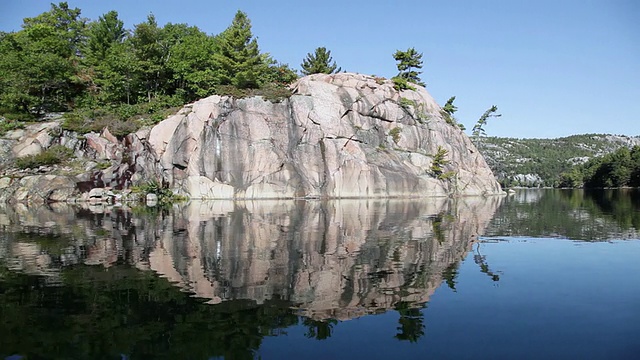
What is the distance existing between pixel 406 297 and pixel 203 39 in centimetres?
6297

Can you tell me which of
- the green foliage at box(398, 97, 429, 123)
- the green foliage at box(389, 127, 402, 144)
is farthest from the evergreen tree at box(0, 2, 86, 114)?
the green foliage at box(398, 97, 429, 123)

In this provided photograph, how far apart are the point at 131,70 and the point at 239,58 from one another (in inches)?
543

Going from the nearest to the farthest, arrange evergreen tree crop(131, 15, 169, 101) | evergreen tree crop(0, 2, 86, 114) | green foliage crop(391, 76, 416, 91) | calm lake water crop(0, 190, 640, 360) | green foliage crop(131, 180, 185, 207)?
1. calm lake water crop(0, 190, 640, 360)
2. green foliage crop(131, 180, 185, 207)
3. evergreen tree crop(0, 2, 86, 114)
4. evergreen tree crop(131, 15, 169, 101)
5. green foliage crop(391, 76, 416, 91)

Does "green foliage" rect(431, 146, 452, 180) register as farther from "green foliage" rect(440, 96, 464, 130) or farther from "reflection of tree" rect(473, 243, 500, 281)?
"reflection of tree" rect(473, 243, 500, 281)

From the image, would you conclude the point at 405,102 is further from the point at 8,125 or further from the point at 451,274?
the point at 451,274

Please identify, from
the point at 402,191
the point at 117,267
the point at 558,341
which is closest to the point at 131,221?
the point at 117,267

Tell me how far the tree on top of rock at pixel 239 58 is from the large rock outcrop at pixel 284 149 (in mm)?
4933

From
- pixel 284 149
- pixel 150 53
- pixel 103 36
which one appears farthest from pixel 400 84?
pixel 103 36

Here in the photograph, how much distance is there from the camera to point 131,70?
5772 cm

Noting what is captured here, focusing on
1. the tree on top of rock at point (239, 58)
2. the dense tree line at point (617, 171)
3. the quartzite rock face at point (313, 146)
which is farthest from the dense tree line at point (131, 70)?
the dense tree line at point (617, 171)

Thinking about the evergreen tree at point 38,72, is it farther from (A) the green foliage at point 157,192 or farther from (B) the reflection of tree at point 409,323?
(B) the reflection of tree at point 409,323

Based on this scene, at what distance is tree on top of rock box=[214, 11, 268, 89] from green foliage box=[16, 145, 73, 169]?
20075 millimetres

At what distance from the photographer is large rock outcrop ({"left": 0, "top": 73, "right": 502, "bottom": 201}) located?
50125 mm

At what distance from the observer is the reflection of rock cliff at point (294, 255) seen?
426 inches
